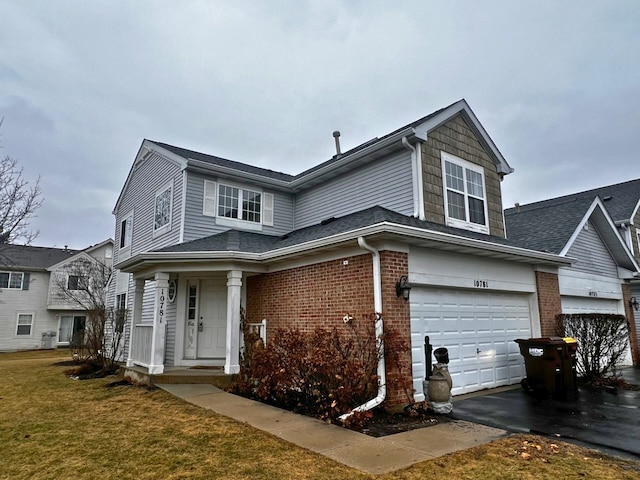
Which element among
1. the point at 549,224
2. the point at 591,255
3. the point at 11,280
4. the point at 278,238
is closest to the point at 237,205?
the point at 278,238

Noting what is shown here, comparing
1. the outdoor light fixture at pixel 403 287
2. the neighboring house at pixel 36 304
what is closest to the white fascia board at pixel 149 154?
the outdoor light fixture at pixel 403 287

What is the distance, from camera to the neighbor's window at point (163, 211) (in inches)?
503

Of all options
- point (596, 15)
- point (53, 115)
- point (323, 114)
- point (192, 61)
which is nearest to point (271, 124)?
point (323, 114)

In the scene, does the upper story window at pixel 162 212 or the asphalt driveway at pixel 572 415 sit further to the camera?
the upper story window at pixel 162 212

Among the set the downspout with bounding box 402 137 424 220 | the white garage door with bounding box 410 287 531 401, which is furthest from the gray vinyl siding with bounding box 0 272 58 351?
the white garage door with bounding box 410 287 531 401

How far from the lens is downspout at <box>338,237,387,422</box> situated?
6.25 m

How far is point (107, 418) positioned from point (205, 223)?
258 inches

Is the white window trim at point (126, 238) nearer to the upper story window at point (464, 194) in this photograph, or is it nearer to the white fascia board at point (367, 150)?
the white fascia board at point (367, 150)

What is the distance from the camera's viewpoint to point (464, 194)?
10805 mm

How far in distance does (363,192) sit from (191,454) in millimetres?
8058

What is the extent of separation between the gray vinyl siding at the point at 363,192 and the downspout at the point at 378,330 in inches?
124

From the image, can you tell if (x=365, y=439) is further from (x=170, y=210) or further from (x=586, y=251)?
(x=586, y=251)

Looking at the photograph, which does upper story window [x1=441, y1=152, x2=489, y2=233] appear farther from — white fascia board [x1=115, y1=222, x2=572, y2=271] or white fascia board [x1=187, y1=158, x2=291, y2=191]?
white fascia board [x1=187, y1=158, x2=291, y2=191]

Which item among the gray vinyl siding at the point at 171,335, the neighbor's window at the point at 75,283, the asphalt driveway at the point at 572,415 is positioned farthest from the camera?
the neighbor's window at the point at 75,283
